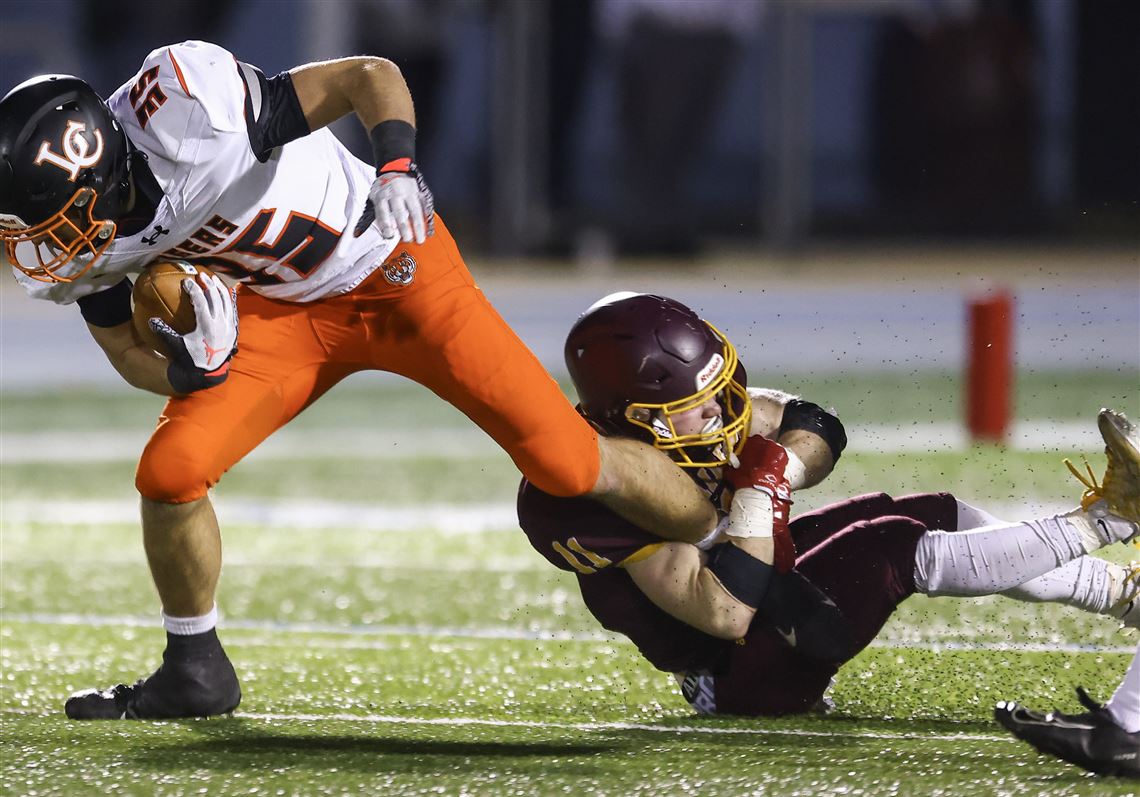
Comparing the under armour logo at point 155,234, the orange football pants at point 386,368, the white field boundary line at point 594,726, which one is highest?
the under armour logo at point 155,234

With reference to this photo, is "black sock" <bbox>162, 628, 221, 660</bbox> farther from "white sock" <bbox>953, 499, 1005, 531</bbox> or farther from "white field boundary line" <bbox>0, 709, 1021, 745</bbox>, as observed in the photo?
"white sock" <bbox>953, 499, 1005, 531</bbox>

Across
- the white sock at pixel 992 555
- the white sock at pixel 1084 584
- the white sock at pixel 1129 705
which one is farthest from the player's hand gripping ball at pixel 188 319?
the white sock at pixel 1129 705

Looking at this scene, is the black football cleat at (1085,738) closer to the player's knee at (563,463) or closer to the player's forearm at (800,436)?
the player's forearm at (800,436)

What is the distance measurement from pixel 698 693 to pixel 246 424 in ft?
2.93

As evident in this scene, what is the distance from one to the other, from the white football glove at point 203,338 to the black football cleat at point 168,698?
474 millimetres

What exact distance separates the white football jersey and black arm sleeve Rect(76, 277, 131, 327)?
0.02m

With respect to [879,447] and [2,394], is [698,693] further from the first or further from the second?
[2,394]

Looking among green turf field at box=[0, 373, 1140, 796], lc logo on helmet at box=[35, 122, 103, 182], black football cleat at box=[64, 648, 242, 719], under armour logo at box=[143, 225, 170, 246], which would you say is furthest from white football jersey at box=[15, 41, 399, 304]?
green turf field at box=[0, 373, 1140, 796]

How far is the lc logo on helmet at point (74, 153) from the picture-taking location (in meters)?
2.54

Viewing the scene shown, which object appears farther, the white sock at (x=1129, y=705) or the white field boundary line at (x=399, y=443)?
the white field boundary line at (x=399, y=443)

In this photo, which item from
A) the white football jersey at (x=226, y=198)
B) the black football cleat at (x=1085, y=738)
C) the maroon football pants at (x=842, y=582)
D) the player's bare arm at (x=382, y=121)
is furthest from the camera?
the white football jersey at (x=226, y=198)


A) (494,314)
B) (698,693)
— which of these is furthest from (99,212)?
(698,693)

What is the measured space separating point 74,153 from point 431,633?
1.46 metres

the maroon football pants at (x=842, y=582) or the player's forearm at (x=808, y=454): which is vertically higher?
the player's forearm at (x=808, y=454)
